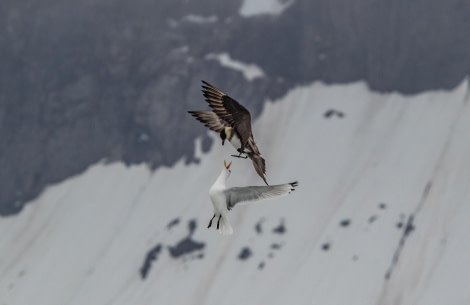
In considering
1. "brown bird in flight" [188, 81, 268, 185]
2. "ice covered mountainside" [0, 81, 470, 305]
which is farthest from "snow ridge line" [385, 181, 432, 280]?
"brown bird in flight" [188, 81, 268, 185]

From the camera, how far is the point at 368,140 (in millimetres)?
177500

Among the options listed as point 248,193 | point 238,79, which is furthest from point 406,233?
point 248,193

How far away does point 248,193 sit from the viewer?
31656 millimetres

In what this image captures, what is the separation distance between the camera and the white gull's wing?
31094 mm

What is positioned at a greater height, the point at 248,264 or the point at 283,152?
the point at 283,152

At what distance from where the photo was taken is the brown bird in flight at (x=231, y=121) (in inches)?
1249

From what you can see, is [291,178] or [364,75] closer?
[291,178]

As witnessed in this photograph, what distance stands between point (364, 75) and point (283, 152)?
21105mm

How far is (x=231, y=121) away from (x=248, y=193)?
2.26 metres

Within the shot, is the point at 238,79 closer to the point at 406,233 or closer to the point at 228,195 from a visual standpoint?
the point at 406,233

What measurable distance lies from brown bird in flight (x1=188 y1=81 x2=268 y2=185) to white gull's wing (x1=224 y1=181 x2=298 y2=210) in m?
0.82

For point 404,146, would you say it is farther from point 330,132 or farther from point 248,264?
point 248,264

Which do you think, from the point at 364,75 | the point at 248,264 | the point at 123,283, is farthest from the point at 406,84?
the point at 123,283

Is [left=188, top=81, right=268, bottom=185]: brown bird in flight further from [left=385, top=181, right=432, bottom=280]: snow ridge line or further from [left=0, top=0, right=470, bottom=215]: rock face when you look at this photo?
[left=0, top=0, right=470, bottom=215]: rock face
